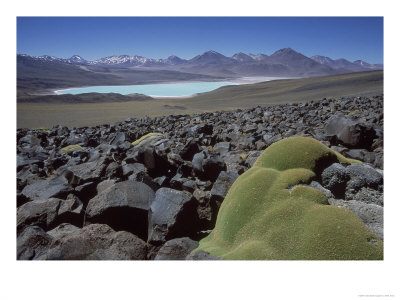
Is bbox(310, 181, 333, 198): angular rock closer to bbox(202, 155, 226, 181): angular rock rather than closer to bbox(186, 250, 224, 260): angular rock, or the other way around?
bbox(186, 250, 224, 260): angular rock

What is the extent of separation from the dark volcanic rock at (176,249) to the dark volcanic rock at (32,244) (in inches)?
72.1

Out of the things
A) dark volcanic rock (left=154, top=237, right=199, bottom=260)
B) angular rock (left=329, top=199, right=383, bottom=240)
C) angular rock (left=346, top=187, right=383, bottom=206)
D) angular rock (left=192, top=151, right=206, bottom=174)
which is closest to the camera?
angular rock (left=329, top=199, right=383, bottom=240)

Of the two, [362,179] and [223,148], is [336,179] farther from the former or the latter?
[223,148]

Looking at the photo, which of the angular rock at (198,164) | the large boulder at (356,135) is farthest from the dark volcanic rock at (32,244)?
the large boulder at (356,135)

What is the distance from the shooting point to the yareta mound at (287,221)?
3.50 m

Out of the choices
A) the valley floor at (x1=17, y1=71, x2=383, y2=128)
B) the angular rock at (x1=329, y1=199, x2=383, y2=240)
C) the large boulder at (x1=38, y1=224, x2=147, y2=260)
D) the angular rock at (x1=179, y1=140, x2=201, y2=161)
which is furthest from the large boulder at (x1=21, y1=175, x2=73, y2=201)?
the valley floor at (x1=17, y1=71, x2=383, y2=128)

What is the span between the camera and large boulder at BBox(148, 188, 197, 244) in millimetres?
4984

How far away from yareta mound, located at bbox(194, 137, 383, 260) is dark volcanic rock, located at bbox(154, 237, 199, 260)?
0.22 m

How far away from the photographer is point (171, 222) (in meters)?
5.05

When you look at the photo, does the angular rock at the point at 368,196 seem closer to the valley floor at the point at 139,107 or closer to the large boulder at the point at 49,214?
the large boulder at the point at 49,214

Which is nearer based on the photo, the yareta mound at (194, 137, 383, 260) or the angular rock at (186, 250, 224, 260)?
the yareta mound at (194, 137, 383, 260)

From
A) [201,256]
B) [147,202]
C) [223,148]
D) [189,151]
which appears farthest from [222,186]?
[223,148]

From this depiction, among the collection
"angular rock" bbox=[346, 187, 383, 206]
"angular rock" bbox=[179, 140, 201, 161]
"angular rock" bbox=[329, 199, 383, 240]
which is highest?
"angular rock" bbox=[179, 140, 201, 161]
